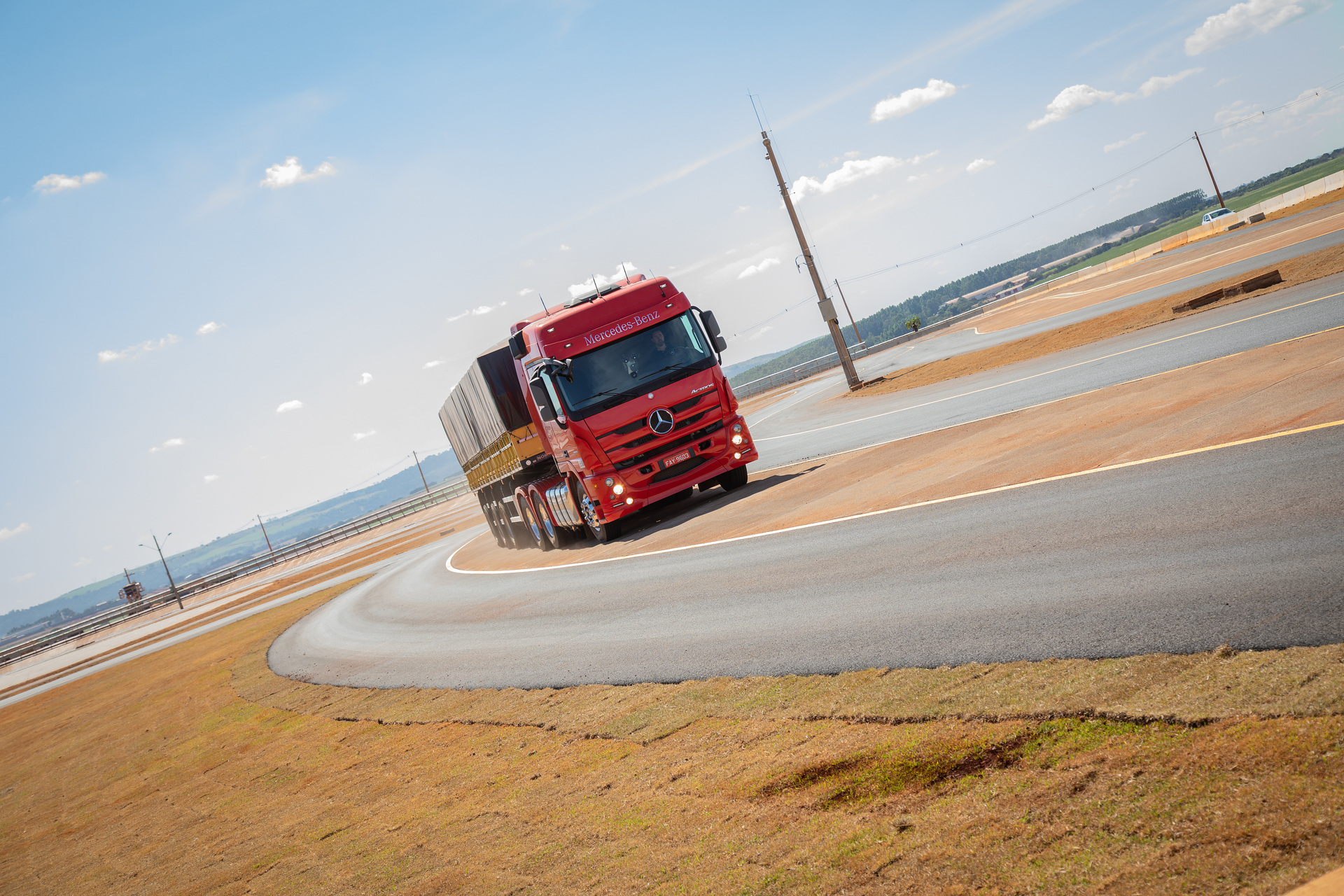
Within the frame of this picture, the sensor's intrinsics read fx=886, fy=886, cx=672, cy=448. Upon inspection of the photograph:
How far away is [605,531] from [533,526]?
14.6 feet

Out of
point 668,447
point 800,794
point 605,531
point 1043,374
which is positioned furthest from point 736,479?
point 800,794

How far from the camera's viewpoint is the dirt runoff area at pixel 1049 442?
9547 millimetres

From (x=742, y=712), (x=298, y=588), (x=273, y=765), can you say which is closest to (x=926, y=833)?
(x=742, y=712)

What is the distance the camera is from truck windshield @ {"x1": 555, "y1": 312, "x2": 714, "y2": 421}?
16.1 metres

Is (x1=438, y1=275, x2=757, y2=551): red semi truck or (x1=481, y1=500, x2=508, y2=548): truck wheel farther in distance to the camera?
(x1=481, y1=500, x2=508, y2=548): truck wheel

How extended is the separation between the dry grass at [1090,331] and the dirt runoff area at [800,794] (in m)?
18.8

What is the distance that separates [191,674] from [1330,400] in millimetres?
23820

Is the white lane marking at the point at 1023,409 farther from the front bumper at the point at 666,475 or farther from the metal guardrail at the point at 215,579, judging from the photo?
the metal guardrail at the point at 215,579

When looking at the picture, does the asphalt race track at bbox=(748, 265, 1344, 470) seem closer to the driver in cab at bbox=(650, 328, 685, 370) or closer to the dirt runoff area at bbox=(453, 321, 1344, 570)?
the dirt runoff area at bbox=(453, 321, 1344, 570)

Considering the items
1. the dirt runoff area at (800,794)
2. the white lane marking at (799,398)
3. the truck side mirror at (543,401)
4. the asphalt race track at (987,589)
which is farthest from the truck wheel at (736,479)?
the white lane marking at (799,398)

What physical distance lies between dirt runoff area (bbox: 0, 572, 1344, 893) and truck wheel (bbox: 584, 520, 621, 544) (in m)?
7.81

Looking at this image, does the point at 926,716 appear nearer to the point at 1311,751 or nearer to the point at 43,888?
the point at 1311,751

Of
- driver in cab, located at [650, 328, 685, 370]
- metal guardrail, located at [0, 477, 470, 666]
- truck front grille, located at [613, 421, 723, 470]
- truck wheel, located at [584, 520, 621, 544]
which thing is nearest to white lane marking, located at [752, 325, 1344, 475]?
truck front grille, located at [613, 421, 723, 470]

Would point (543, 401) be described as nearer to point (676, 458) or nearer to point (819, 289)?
point (676, 458)
